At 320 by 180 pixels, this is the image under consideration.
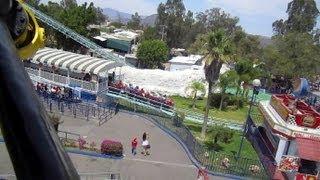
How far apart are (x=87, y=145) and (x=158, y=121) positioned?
311 inches

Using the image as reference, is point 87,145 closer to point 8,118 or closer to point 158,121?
point 158,121

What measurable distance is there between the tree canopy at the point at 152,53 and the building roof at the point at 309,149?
45.2 m

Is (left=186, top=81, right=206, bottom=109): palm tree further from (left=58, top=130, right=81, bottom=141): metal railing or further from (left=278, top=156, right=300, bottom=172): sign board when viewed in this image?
(left=278, top=156, right=300, bottom=172): sign board

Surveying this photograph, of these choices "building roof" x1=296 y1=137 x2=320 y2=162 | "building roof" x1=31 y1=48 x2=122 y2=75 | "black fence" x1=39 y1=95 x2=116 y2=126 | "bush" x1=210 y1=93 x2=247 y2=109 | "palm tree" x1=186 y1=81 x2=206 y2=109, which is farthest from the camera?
"palm tree" x1=186 y1=81 x2=206 y2=109

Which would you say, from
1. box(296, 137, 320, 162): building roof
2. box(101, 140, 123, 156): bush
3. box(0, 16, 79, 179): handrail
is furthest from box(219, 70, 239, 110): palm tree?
box(0, 16, 79, 179): handrail

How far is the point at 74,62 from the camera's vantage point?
34.6m

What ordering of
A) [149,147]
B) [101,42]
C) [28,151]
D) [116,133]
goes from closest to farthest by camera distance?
[28,151]
[149,147]
[116,133]
[101,42]

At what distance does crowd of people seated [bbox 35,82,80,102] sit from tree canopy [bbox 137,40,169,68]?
114ft

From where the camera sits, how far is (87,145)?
23500mm

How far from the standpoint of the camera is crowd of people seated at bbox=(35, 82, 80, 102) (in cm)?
3079

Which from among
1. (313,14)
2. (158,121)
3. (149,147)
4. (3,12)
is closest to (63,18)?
(158,121)

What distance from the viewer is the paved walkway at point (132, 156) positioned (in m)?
21.3

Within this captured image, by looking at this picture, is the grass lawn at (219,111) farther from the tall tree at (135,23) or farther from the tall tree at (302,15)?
the tall tree at (135,23)

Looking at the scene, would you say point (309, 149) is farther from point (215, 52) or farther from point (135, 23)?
point (135, 23)
